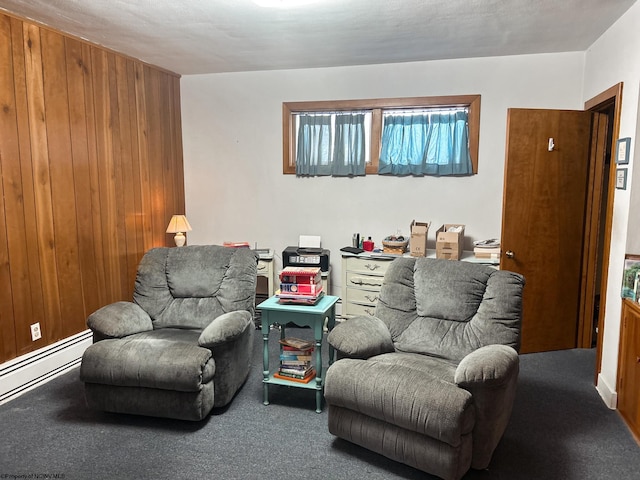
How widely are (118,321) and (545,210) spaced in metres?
3.24

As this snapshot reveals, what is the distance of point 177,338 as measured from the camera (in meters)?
2.95

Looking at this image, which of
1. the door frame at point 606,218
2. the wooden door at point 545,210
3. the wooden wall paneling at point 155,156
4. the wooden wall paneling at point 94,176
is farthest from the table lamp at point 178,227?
the door frame at point 606,218

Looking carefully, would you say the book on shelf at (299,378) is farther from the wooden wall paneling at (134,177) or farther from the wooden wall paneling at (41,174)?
the wooden wall paneling at (134,177)

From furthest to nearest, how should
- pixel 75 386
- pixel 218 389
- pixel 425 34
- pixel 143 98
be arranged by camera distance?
pixel 143 98 < pixel 425 34 < pixel 75 386 < pixel 218 389

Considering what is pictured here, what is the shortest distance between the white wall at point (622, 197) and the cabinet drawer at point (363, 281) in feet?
5.93

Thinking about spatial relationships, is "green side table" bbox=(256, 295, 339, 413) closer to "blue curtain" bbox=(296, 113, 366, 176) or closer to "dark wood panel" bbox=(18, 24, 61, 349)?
"dark wood panel" bbox=(18, 24, 61, 349)

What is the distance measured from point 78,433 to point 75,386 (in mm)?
686

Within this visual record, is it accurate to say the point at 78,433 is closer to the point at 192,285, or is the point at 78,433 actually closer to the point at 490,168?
the point at 192,285

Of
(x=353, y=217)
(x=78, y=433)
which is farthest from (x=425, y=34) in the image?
(x=78, y=433)

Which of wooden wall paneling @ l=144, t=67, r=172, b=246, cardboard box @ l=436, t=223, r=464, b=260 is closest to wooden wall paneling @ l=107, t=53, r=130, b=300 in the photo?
wooden wall paneling @ l=144, t=67, r=172, b=246

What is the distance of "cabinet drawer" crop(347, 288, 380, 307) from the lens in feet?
13.9

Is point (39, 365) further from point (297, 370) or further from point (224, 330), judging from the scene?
point (297, 370)

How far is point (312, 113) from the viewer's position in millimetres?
4672

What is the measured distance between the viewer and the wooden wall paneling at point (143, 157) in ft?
13.7
